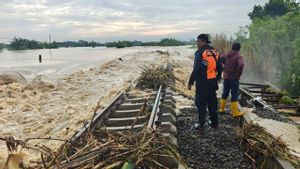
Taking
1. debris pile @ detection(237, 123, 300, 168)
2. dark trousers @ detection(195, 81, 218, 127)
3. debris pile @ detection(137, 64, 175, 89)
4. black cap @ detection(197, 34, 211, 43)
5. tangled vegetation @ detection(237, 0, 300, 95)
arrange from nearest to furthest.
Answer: debris pile @ detection(237, 123, 300, 168) → black cap @ detection(197, 34, 211, 43) → dark trousers @ detection(195, 81, 218, 127) → debris pile @ detection(137, 64, 175, 89) → tangled vegetation @ detection(237, 0, 300, 95)

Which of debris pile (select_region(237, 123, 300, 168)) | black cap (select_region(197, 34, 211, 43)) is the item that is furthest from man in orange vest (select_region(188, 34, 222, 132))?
debris pile (select_region(237, 123, 300, 168))

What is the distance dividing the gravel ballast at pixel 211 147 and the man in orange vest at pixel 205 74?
0.34m

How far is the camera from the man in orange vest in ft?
27.9

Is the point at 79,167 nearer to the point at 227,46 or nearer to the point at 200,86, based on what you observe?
the point at 200,86

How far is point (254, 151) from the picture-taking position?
24.0ft

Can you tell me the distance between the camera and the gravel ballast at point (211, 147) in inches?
273

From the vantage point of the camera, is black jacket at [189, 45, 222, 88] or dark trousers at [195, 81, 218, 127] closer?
black jacket at [189, 45, 222, 88]

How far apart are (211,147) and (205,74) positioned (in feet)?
5.33

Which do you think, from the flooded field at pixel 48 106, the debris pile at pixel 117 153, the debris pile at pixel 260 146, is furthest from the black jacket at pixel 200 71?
the debris pile at pixel 117 153

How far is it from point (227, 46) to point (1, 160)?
27426 mm

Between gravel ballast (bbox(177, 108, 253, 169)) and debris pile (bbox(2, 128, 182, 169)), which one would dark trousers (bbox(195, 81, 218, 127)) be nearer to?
gravel ballast (bbox(177, 108, 253, 169))

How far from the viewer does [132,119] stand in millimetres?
9320

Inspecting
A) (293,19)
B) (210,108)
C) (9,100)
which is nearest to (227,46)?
(293,19)

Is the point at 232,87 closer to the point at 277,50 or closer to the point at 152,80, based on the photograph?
the point at 152,80
